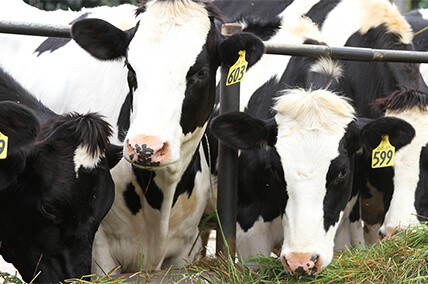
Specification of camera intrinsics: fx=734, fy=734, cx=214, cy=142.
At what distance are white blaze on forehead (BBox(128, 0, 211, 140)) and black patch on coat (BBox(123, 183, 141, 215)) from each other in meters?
0.63

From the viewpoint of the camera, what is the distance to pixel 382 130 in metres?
4.23

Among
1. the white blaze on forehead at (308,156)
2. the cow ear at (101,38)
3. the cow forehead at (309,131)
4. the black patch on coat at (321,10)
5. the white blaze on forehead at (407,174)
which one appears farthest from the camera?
the black patch on coat at (321,10)

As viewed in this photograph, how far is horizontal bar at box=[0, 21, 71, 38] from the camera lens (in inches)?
146

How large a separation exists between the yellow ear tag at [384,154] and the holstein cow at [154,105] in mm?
913

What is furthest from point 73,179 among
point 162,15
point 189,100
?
point 162,15

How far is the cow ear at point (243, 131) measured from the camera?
4160 mm

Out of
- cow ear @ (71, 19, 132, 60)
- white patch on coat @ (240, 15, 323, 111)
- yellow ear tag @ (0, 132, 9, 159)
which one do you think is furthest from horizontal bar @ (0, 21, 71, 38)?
white patch on coat @ (240, 15, 323, 111)

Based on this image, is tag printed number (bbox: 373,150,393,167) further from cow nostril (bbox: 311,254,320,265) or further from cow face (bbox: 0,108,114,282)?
cow face (bbox: 0,108,114,282)

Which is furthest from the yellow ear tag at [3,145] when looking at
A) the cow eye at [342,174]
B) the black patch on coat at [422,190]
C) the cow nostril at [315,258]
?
the black patch on coat at [422,190]

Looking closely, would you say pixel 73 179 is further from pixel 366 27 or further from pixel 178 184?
pixel 366 27

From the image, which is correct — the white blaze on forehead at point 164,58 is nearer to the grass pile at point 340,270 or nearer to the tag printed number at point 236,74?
the tag printed number at point 236,74

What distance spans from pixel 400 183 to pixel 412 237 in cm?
55

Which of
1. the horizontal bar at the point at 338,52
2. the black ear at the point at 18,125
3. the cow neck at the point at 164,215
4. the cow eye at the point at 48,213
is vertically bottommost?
the cow neck at the point at 164,215

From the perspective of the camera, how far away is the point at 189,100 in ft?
12.8
